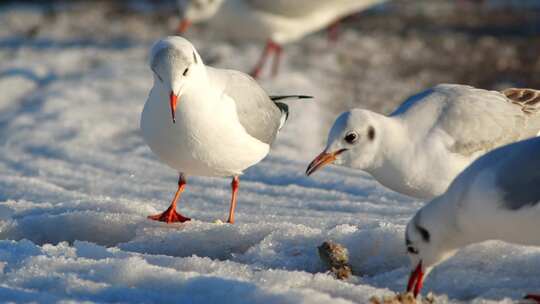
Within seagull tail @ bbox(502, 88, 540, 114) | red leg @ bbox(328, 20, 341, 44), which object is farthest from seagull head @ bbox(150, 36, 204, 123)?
red leg @ bbox(328, 20, 341, 44)

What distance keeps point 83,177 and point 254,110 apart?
1.88 m

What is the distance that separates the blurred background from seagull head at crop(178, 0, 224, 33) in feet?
1.29

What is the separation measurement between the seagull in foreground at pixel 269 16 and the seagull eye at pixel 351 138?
5.79 meters

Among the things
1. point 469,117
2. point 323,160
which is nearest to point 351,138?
point 323,160

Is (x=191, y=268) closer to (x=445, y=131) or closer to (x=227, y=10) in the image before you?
(x=445, y=131)

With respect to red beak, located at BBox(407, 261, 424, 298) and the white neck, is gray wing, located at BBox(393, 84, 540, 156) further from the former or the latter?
red beak, located at BBox(407, 261, 424, 298)

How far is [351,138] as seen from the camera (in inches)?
182

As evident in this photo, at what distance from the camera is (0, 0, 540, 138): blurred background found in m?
10.3

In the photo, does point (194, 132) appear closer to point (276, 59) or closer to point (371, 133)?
point (371, 133)

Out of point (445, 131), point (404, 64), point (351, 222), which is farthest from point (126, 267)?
point (404, 64)

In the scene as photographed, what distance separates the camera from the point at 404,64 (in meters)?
11.1

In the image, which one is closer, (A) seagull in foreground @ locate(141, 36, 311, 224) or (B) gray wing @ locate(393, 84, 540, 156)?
(A) seagull in foreground @ locate(141, 36, 311, 224)

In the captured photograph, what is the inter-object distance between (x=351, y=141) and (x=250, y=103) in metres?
0.80

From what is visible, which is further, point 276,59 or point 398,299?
point 276,59
